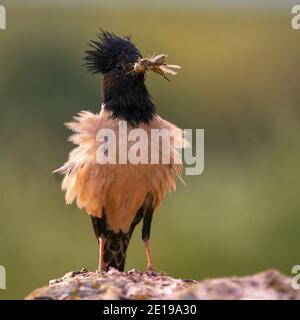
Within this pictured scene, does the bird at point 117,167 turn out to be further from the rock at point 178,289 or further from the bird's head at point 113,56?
the rock at point 178,289

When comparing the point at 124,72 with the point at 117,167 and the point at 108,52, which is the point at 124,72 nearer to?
the point at 108,52

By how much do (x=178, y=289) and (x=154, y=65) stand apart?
285 centimetres

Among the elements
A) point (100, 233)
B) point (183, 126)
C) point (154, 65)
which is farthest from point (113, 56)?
point (183, 126)

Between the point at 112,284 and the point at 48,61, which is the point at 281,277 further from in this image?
the point at 48,61

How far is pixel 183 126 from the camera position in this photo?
2919cm

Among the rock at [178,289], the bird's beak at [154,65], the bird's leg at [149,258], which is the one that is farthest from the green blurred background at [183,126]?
the rock at [178,289]

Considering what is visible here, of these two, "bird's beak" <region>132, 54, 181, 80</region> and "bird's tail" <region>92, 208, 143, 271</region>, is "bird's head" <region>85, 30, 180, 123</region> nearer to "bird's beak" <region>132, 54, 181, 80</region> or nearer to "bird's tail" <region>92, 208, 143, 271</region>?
"bird's beak" <region>132, 54, 181, 80</region>

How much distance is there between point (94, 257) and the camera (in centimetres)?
2283

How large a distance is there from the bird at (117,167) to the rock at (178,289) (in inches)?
64.6

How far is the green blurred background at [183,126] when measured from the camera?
2416cm

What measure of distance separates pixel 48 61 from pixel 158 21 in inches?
261

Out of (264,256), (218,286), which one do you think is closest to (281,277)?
(218,286)

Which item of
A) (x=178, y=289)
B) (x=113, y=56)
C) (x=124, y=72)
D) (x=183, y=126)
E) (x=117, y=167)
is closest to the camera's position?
(x=178, y=289)

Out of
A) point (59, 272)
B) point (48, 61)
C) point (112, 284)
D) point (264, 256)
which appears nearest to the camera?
point (112, 284)
